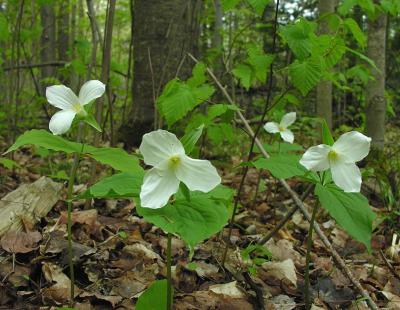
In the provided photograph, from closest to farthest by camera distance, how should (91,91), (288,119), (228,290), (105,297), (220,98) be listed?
(91,91)
(105,297)
(228,290)
(288,119)
(220,98)

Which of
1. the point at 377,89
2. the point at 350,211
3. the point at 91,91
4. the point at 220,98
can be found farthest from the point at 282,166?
the point at 220,98

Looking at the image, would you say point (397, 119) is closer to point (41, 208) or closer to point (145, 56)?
point (145, 56)

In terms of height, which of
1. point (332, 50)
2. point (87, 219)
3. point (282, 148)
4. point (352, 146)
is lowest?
point (87, 219)

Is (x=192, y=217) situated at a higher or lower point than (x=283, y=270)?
higher

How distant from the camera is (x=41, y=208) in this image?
2338 millimetres

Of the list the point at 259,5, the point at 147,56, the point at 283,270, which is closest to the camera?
the point at 259,5

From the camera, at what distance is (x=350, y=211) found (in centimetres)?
134

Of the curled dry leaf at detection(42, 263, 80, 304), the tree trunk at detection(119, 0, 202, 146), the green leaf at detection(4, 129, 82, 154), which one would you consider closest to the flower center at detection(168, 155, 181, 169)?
the green leaf at detection(4, 129, 82, 154)

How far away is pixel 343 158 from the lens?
1356 millimetres

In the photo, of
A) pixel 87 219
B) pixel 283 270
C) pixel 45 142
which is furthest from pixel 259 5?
pixel 87 219

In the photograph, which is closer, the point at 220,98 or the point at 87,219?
the point at 87,219

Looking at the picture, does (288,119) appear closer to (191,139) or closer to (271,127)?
(271,127)

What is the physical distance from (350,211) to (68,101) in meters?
1.01

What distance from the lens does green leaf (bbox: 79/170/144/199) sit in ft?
3.81
